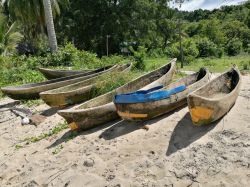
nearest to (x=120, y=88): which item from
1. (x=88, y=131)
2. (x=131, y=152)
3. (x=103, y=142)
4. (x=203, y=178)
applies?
(x=88, y=131)

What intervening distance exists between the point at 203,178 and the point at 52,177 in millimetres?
2181

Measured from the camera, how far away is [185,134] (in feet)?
16.3

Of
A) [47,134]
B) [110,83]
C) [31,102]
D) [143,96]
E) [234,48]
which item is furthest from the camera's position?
[234,48]

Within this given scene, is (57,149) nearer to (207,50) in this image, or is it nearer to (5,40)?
(5,40)

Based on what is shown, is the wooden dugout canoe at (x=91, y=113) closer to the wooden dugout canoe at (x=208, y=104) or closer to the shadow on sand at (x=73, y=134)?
the shadow on sand at (x=73, y=134)

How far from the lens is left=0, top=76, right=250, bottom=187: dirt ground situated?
419cm

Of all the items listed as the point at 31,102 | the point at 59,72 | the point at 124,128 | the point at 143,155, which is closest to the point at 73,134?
the point at 124,128

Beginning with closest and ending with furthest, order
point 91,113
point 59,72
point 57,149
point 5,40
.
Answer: point 57,149 → point 91,113 → point 59,72 → point 5,40

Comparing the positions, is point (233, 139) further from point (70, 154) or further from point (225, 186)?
point (70, 154)

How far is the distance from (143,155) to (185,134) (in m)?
0.75

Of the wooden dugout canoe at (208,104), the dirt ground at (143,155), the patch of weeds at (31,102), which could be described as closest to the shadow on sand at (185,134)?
the dirt ground at (143,155)

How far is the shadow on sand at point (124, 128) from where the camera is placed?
551 cm

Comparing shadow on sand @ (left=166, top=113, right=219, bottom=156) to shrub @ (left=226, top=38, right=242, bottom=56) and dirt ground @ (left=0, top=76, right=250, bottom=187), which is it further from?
shrub @ (left=226, top=38, right=242, bottom=56)

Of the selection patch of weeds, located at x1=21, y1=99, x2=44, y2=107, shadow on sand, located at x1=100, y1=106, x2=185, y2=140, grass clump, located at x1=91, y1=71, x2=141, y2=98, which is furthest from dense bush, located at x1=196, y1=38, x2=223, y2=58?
shadow on sand, located at x1=100, y1=106, x2=185, y2=140
